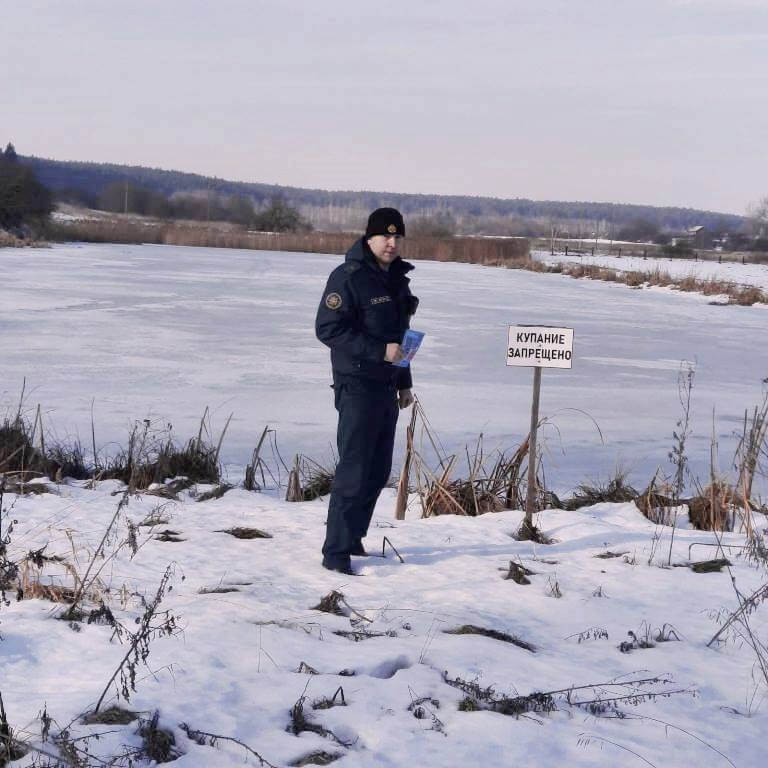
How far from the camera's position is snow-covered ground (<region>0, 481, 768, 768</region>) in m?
2.86

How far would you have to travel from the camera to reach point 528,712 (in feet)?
10.1

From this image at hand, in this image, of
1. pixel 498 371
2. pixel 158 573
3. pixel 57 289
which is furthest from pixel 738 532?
pixel 57 289

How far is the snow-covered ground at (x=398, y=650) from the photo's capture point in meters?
2.86

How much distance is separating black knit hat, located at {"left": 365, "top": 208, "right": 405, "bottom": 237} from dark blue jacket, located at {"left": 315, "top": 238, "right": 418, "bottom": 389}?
96 mm

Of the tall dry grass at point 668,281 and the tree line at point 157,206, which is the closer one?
the tall dry grass at point 668,281

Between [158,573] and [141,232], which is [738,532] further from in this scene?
[141,232]

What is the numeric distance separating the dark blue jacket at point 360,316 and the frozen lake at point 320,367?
2943mm

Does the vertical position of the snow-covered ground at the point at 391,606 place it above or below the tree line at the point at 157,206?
below

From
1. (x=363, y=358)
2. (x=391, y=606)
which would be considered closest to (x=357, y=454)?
(x=363, y=358)

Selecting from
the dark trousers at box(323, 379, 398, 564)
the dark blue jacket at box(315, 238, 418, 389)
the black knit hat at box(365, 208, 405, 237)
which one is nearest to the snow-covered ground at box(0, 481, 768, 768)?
the dark trousers at box(323, 379, 398, 564)

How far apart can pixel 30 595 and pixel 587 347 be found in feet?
39.6

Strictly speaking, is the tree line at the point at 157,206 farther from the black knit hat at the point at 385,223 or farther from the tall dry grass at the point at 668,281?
the black knit hat at the point at 385,223

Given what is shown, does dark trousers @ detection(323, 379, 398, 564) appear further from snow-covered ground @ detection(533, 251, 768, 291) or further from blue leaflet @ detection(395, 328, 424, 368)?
snow-covered ground @ detection(533, 251, 768, 291)

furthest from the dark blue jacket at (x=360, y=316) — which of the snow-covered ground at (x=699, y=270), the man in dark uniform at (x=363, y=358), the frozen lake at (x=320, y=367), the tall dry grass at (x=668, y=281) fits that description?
the snow-covered ground at (x=699, y=270)
